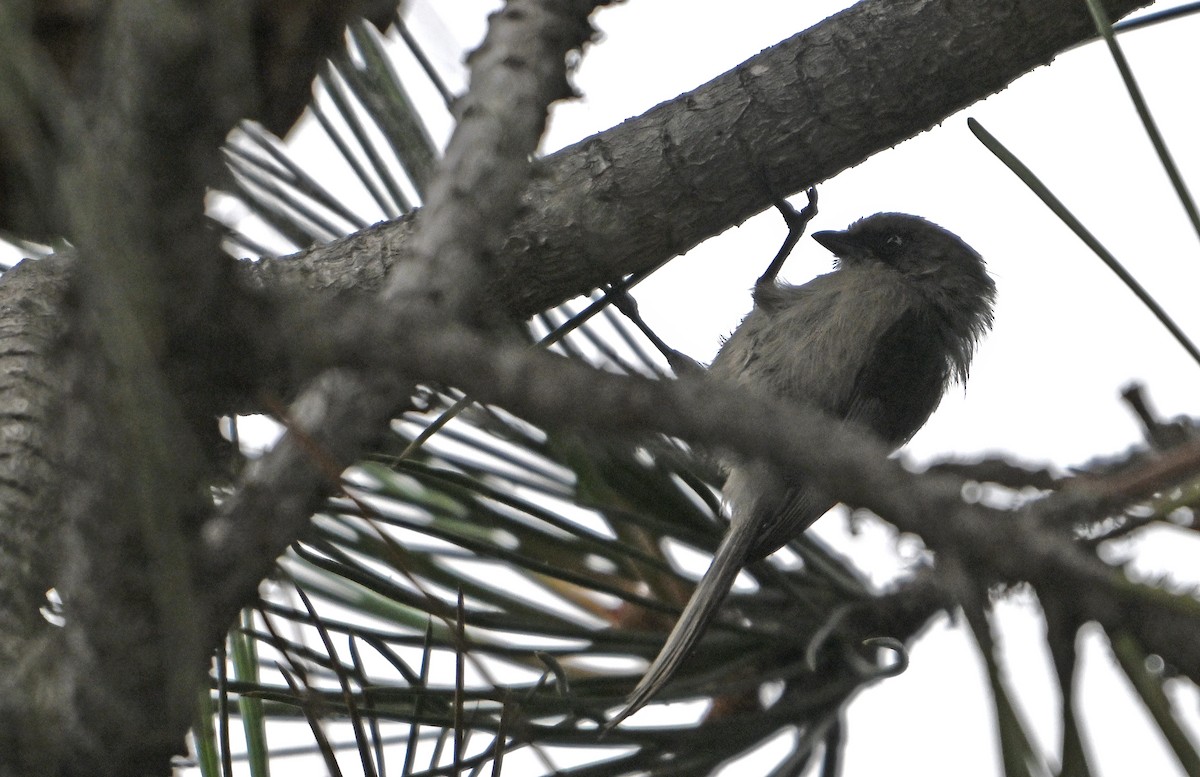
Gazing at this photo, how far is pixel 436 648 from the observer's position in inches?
70.9

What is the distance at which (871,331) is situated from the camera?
317 centimetres

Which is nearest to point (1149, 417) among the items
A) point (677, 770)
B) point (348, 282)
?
point (677, 770)

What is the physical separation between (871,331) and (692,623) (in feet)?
4.92

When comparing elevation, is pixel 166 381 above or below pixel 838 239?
below

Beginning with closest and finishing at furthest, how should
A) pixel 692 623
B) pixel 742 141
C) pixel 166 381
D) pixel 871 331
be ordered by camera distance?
pixel 166 381
pixel 742 141
pixel 692 623
pixel 871 331

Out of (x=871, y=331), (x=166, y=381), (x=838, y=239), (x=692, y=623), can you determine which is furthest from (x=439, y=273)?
(x=838, y=239)

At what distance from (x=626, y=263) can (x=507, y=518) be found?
0.45 m

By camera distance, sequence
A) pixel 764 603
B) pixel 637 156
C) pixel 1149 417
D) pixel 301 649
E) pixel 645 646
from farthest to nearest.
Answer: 1. pixel 764 603
2. pixel 645 646
3. pixel 637 156
4. pixel 301 649
5. pixel 1149 417

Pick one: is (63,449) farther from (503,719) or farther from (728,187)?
(728,187)

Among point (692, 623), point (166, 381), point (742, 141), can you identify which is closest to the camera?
point (166, 381)

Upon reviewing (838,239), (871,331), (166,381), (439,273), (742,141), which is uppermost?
(838,239)

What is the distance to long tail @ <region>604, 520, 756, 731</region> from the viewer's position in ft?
5.70

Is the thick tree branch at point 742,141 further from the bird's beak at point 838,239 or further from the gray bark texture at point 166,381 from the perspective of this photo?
the bird's beak at point 838,239

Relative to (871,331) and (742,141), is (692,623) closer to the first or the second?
(742,141)
